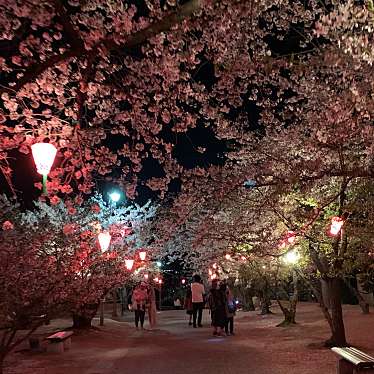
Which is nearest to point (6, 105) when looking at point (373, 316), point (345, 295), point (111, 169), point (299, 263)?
point (111, 169)

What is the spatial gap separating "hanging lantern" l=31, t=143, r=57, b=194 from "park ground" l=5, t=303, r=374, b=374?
5.17 m

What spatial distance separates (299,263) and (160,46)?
33.3 feet

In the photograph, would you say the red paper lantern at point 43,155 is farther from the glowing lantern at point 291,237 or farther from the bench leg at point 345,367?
the glowing lantern at point 291,237

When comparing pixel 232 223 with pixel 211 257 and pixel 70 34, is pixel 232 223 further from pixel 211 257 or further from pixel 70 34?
pixel 70 34

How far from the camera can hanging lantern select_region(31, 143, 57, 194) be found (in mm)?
8141

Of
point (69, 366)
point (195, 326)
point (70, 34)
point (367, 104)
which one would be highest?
point (70, 34)

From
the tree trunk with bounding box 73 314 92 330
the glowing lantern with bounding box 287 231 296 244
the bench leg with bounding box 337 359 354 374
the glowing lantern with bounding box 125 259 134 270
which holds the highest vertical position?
the glowing lantern with bounding box 125 259 134 270

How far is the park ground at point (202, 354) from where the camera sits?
37.0 feet

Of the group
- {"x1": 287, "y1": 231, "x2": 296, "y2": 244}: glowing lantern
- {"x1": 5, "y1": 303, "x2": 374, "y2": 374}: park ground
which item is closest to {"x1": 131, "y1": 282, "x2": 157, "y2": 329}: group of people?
{"x1": 5, "y1": 303, "x2": 374, "y2": 374}: park ground

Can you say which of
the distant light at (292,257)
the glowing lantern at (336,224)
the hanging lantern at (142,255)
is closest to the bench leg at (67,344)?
the distant light at (292,257)

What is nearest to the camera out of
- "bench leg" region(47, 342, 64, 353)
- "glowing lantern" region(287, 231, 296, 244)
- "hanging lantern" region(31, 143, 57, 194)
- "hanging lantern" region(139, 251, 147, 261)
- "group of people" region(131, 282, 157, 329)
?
"hanging lantern" region(31, 143, 57, 194)

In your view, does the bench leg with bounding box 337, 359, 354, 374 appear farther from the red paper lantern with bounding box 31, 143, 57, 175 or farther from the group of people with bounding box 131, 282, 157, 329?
the group of people with bounding box 131, 282, 157, 329

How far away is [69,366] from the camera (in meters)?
12.1

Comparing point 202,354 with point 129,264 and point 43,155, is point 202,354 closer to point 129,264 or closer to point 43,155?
point 43,155
